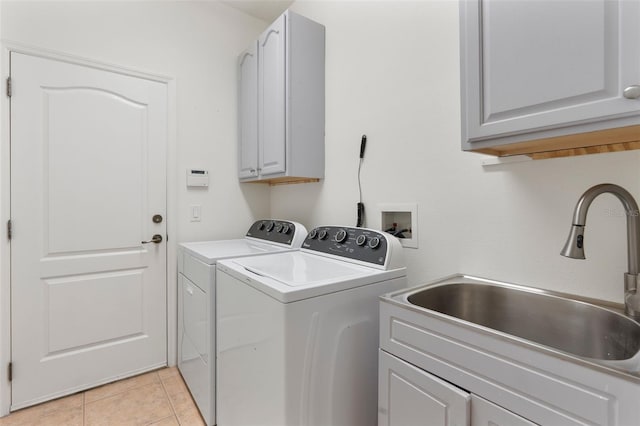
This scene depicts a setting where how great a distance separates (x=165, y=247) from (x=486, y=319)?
210 cm

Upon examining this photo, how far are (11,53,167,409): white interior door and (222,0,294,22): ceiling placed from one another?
95 centimetres

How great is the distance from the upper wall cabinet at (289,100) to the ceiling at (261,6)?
0.48 metres

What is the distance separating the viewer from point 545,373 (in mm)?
696

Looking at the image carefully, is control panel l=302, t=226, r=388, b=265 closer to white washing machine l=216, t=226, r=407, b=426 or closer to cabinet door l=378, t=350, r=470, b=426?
white washing machine l=216, t=226, r=407, b=426

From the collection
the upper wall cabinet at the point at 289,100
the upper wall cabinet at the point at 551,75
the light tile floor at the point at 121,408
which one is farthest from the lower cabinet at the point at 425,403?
the upper wall cabinet at the point at 289,100

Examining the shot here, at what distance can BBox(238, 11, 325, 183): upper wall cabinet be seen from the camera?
195 cm

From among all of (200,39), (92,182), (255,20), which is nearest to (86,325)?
(92,182)

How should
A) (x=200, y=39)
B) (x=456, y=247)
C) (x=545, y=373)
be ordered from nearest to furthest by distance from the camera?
(x=545, y=373)
(x=456, y=247)
(x=200, y=39)

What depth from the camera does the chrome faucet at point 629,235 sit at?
837 mm

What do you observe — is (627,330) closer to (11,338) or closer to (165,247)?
(165,247)

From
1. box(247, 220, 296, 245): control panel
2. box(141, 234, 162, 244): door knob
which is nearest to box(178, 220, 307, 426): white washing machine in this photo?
box(247, 220, 296, 245): control panel

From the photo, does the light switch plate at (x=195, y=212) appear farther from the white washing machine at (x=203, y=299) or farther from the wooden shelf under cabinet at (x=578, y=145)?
the wooden shelf under cabinet at (x=578, y=145)

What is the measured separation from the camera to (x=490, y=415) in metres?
0.78

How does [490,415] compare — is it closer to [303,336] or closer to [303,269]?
[303,336]
